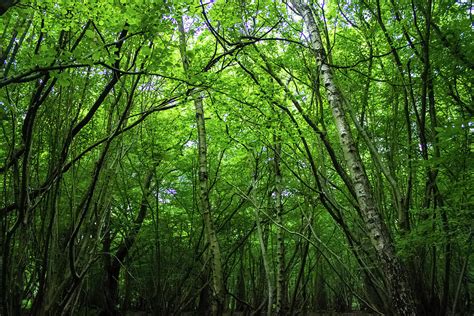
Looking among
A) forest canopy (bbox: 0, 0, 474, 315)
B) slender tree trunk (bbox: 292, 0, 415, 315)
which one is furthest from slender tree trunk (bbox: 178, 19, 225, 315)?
slender tree trunk (bbox: 292, 0, 415, 315)

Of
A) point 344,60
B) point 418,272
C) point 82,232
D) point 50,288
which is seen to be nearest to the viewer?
point 50,288

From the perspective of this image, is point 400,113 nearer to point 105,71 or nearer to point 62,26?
point 105,71

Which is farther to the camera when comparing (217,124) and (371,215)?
(217,124)

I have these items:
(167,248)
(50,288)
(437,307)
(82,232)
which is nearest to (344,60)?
(437,307)

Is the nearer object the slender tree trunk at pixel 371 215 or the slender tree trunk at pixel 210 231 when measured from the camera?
the slender tree trunk at pixel 371 215

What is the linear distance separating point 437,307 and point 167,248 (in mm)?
7206

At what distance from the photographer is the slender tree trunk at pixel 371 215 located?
3477mm

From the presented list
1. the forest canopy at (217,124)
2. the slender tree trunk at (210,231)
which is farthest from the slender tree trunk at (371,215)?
the slender tree trunk at (210,231)

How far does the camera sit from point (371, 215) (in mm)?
3795

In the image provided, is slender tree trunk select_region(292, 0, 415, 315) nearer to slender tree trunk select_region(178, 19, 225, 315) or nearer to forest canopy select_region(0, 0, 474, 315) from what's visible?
forest canopy select_region(0, 0, 474, 315)

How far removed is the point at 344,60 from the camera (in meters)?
7.24

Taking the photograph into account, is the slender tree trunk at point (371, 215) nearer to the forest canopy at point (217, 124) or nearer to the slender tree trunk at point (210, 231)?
the forest canopy at point (217, 124)

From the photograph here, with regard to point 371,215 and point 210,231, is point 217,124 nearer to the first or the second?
point 210,231

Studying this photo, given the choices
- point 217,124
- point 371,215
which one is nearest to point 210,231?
point 217,124
